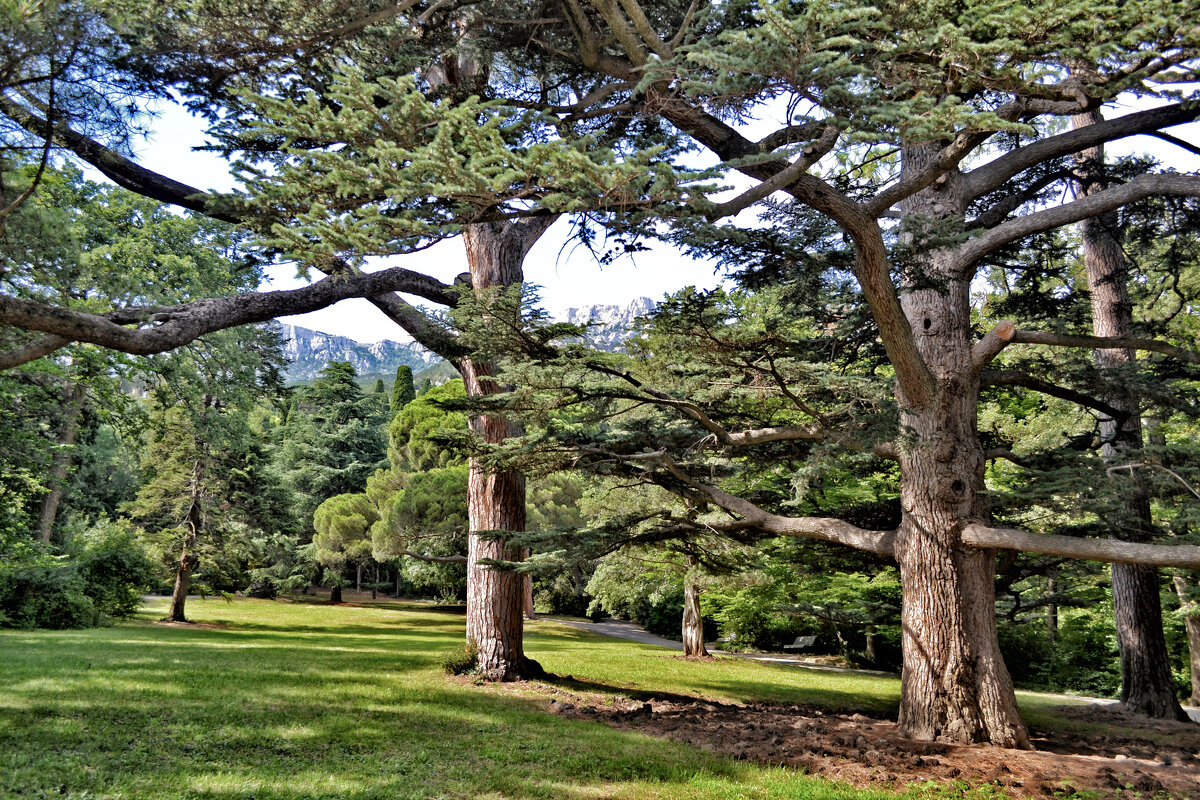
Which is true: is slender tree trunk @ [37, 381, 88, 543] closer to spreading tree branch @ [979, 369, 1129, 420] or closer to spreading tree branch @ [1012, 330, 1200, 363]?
spreading tree branch @ [979, 369, 1129, 420]

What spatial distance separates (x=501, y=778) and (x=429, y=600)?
31.9 metres

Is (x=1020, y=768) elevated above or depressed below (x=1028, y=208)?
below

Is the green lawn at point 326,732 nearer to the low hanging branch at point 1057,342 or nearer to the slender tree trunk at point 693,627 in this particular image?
the slender tree trunk at point 693,627

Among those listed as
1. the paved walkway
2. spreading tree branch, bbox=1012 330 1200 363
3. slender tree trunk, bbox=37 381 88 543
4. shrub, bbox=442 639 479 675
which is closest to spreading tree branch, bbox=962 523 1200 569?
spreading tree branch, bbox=1012 330 1200 363

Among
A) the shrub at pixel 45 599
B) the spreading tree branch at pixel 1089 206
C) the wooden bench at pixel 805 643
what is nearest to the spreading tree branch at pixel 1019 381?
the spreading tree branch at pixel 1089 206

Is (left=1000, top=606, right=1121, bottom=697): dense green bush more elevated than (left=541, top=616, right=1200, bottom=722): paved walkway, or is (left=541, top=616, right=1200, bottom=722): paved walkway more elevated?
(left=1000, top=606, right=1121, bottom=697): dense green bush

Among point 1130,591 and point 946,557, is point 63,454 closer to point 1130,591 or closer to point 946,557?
point 946,557

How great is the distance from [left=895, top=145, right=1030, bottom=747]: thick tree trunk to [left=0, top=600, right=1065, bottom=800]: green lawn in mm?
2119

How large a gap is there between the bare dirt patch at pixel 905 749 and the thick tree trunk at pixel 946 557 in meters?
0.36

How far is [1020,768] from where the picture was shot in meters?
5.79

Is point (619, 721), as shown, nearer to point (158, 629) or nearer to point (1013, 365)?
point (1013, 365)

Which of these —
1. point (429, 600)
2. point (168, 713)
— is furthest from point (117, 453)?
point (168, 713)

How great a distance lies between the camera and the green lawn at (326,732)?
4.72 meters

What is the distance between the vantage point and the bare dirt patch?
215 inches
